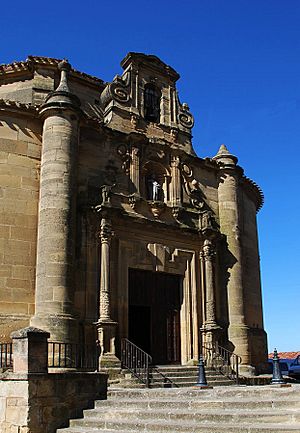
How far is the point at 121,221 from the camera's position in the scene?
Result: 1582 cm

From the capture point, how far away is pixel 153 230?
1656 cm

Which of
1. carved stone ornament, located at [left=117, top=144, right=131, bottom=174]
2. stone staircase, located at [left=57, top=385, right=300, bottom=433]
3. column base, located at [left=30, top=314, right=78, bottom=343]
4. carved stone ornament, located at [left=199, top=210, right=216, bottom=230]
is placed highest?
carved stone ornament, located at [left=117, top=144, right=131, bottom=174]

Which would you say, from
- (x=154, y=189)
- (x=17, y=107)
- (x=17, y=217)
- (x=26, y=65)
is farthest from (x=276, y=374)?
(x=26, y=65)

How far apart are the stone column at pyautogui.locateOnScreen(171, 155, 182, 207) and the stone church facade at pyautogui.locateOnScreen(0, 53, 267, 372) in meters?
0.04

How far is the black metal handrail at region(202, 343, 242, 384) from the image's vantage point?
1602 cm

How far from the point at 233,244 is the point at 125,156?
4.71 m

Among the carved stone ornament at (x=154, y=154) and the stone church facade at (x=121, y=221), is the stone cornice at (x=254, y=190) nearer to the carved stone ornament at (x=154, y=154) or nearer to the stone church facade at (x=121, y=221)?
the stone church facade at (x=121, y=221)

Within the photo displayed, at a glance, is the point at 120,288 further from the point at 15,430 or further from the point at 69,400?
the point at 15,430

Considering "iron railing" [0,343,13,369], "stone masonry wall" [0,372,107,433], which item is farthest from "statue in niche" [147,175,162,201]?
"stone masonry wall" [0,372,107,433]

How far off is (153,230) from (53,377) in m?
7.15

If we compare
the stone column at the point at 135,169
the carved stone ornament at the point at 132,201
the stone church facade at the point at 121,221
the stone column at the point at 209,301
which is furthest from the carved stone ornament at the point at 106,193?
the stone column at the point at 209,301

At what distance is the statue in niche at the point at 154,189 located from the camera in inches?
679

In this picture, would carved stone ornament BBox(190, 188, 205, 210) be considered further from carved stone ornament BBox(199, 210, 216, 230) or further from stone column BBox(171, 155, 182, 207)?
stone column BBox(171, 155, 182, 207)

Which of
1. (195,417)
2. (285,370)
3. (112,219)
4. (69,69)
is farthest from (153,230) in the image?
(285,370)
